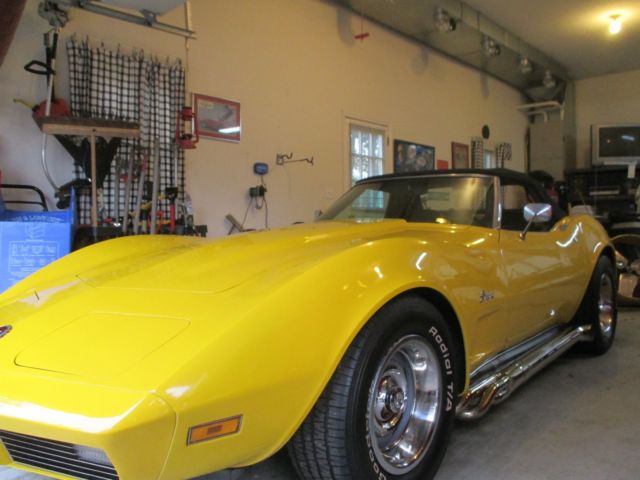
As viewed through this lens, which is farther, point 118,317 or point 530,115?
point 530,115

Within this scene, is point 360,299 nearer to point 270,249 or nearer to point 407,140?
point 270,249

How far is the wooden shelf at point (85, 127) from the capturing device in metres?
3.24

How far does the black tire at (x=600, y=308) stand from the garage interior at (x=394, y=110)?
12 centimetres

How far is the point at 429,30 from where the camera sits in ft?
22.6

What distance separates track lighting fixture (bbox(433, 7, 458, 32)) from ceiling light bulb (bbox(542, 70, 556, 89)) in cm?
381

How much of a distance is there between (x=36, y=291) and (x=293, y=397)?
1054 millimetres

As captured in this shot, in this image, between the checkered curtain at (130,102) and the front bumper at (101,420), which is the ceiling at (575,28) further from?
the front bumper at (101,420)

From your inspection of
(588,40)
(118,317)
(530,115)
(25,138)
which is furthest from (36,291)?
(530,115)

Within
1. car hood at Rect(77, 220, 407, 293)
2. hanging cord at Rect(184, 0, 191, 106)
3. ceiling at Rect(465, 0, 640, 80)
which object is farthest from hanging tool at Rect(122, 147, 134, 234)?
ceiling at Rect(465, 0, 640, 80)

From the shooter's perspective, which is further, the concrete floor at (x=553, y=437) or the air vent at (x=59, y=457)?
the concrete floor at (x=553, y=437)

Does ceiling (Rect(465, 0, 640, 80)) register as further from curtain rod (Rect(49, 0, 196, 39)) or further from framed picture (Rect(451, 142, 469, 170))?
curtain rod (Rect(49, 0, 196, 39))

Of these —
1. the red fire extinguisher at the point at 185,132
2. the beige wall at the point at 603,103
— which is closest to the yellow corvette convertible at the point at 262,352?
the red fire extinguisher at the point at 185,132

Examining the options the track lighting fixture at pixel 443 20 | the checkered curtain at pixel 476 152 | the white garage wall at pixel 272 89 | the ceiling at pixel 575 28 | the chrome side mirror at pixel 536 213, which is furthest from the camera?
the checkered curtain at pixel 476 152

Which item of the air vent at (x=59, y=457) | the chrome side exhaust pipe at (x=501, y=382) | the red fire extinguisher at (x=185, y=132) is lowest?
the chrome side exhaust pipe at (x=501, y=382)
